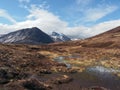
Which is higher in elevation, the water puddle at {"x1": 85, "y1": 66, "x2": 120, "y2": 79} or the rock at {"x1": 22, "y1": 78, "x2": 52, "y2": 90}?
the rock at {"x1": 22, "y1": 78, "x2": 52, "y2": 90}

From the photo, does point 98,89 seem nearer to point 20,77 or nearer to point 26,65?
point 20,77

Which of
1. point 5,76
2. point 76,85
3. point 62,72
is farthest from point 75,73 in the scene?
point 5,76

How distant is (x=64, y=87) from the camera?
3469 cm

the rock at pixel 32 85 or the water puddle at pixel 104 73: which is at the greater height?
the rock at pixel 32 85

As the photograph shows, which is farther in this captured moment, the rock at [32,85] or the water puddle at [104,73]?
the water puddle at [104,73]

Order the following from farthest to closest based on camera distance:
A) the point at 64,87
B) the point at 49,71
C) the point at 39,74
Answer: the point at 49,71 < the point at 39,74 < the point at 64,87

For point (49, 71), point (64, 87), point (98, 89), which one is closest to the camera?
point (98, 89)

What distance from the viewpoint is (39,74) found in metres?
44.3

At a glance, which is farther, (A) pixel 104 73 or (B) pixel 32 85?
(A) pixel 104 73

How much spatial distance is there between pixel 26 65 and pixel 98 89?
2257cm

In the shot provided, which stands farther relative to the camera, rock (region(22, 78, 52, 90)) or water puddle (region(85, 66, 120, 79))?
water puddle (region(85, 66, 120, 79))

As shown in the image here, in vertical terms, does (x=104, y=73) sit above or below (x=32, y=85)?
below

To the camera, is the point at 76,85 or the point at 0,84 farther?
the point at 76,85

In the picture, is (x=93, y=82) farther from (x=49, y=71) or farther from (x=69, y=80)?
(x=49, y=71)
